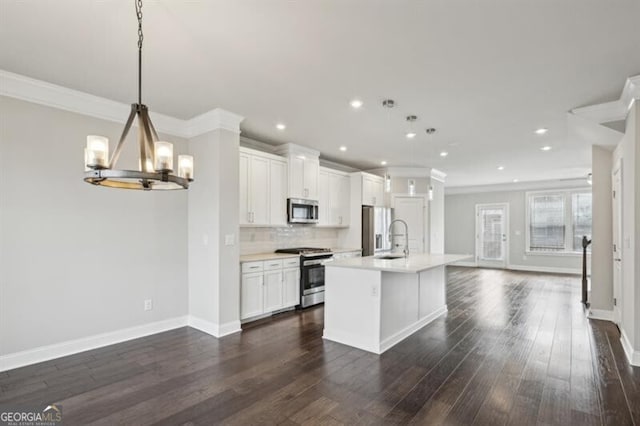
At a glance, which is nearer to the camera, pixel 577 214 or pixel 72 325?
pixel 72 325

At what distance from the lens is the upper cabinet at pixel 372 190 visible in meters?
6.77

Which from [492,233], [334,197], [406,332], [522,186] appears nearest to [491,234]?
[492,233]

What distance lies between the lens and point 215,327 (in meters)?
3.97

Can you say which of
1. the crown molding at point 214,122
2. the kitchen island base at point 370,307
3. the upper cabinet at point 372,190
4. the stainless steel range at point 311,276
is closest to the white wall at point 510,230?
the upper cabinet at point 372,190

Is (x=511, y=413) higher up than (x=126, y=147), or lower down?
lower down

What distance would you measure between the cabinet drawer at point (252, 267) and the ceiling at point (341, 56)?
1919 mm

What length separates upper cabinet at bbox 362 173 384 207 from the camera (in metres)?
6.77

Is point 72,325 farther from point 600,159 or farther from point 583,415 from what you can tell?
point 600,159

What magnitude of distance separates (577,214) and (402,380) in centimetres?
914

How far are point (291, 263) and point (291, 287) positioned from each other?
0.37 meters

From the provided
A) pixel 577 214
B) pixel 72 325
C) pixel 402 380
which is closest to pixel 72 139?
pixel 72 325

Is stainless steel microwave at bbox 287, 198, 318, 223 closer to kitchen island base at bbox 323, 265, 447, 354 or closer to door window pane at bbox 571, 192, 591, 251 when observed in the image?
kitchen island base at bbox 323, 265, 447, 354

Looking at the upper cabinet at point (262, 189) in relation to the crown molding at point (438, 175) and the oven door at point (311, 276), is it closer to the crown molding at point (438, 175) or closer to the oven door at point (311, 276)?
the oven door at point (311, 276)

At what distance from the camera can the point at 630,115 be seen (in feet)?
11.1
